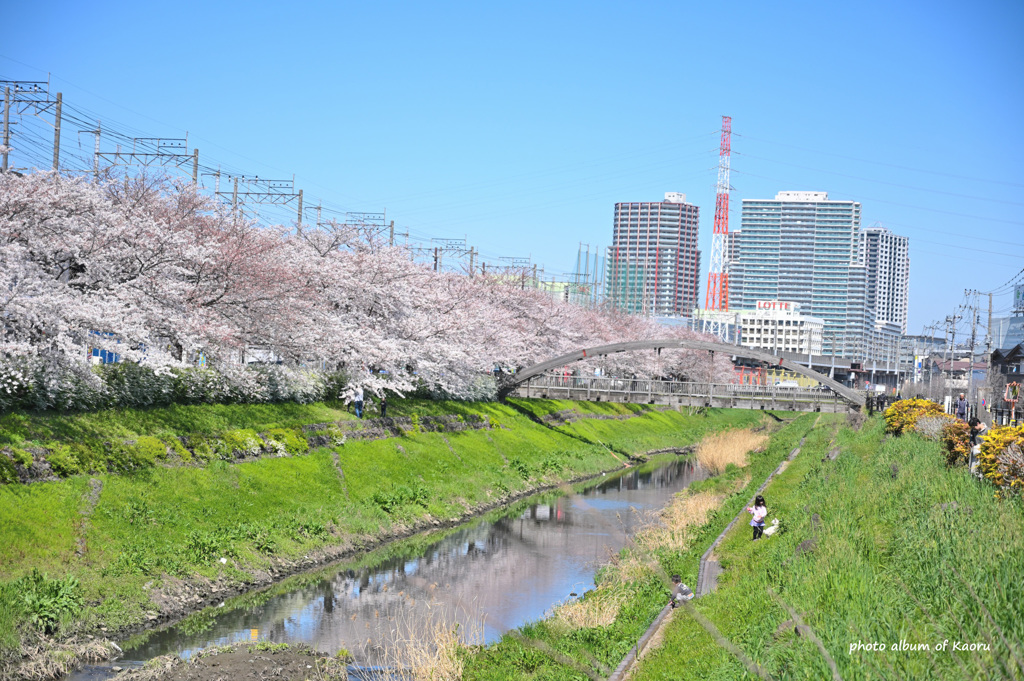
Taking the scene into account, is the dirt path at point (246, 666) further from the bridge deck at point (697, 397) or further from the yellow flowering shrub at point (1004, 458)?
the bridge deck at point (697, 397)

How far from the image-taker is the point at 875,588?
14.0 meters

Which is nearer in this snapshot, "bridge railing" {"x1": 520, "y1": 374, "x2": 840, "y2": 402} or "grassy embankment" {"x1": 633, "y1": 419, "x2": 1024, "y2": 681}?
"grassy embankment" {"x1": 633, "y1": 419, "x2": 1024, "y2": 681}

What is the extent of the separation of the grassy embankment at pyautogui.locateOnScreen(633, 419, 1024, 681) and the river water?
3.32 meters

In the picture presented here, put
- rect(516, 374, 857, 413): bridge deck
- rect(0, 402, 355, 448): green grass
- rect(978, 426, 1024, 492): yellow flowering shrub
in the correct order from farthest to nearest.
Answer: rect(516, 374, 857, 413): bridge deck → rect(0, 402, 355, 448): green grass → rect(978, 426, 1024, 492): yellow flowering shrub

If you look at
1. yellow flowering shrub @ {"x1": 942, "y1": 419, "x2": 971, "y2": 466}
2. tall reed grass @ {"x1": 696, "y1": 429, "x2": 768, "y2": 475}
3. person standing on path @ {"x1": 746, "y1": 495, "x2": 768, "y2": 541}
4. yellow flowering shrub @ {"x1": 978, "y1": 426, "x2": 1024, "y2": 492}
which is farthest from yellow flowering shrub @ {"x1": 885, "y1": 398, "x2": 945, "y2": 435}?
yellow flowering shrub @ {"x1": 978, "y1": 426, "x2": 1024, "y2": 492}

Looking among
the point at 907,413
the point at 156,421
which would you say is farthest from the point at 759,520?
the point at 907,413

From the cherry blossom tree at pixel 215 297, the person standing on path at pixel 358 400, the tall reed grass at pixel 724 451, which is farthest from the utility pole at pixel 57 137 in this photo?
the tall reed grass at pixel 724 451

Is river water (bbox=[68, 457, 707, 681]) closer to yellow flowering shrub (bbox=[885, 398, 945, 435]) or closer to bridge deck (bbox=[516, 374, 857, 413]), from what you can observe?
yellow flowering shrub (bbox=[885, 398, 945, 435])

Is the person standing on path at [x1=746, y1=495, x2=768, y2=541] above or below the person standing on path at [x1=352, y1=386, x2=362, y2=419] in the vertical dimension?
below

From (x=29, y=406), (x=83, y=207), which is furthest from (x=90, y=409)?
(x=83, y=207)

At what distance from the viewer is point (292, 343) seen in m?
46.1

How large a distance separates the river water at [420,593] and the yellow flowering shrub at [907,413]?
17.7 m

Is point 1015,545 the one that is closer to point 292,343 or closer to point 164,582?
point 164,582

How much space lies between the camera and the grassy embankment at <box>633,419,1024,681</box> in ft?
32.0
